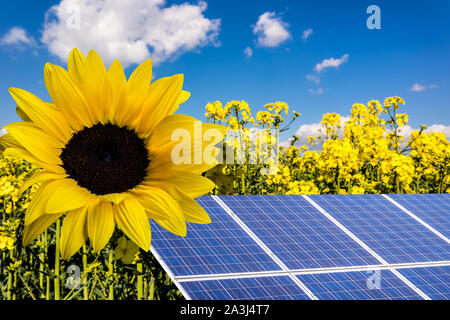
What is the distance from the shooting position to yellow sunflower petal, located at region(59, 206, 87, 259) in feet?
2.55

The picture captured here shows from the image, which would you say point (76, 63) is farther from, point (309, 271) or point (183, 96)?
point (309, 271)

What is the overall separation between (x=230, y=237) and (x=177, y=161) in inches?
102

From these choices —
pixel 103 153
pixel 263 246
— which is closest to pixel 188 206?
pixel 103 153

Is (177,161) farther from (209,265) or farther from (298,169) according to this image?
(298,169)

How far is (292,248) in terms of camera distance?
332 centimetres

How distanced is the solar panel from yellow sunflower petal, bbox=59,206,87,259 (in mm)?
1658

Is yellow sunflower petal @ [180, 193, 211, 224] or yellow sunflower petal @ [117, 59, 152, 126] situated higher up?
yellow sunflower petal @ [117, 59, 152, 126]

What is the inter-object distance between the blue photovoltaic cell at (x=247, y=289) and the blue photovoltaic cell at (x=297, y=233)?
0.25 m

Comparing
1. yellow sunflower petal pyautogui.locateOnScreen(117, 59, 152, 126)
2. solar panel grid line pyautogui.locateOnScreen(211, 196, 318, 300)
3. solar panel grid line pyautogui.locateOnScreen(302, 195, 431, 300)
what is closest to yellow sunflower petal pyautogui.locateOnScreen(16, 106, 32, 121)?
yellow sunflower petal pyautogui.locateOnScreen(117, 59, 152, 126)

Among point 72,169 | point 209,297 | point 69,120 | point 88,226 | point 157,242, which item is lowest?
point 209,297

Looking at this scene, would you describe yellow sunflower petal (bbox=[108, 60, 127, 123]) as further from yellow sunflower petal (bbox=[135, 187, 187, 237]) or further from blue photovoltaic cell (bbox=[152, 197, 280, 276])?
blue photovoltaic cell (bbox=[152, 197, 280, 276])

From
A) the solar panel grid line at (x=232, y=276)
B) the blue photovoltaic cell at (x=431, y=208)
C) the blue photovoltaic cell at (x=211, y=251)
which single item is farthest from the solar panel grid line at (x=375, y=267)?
the blue photovoltaic cell at (x=431, y=208)

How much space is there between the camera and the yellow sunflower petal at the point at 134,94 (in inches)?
38.7
